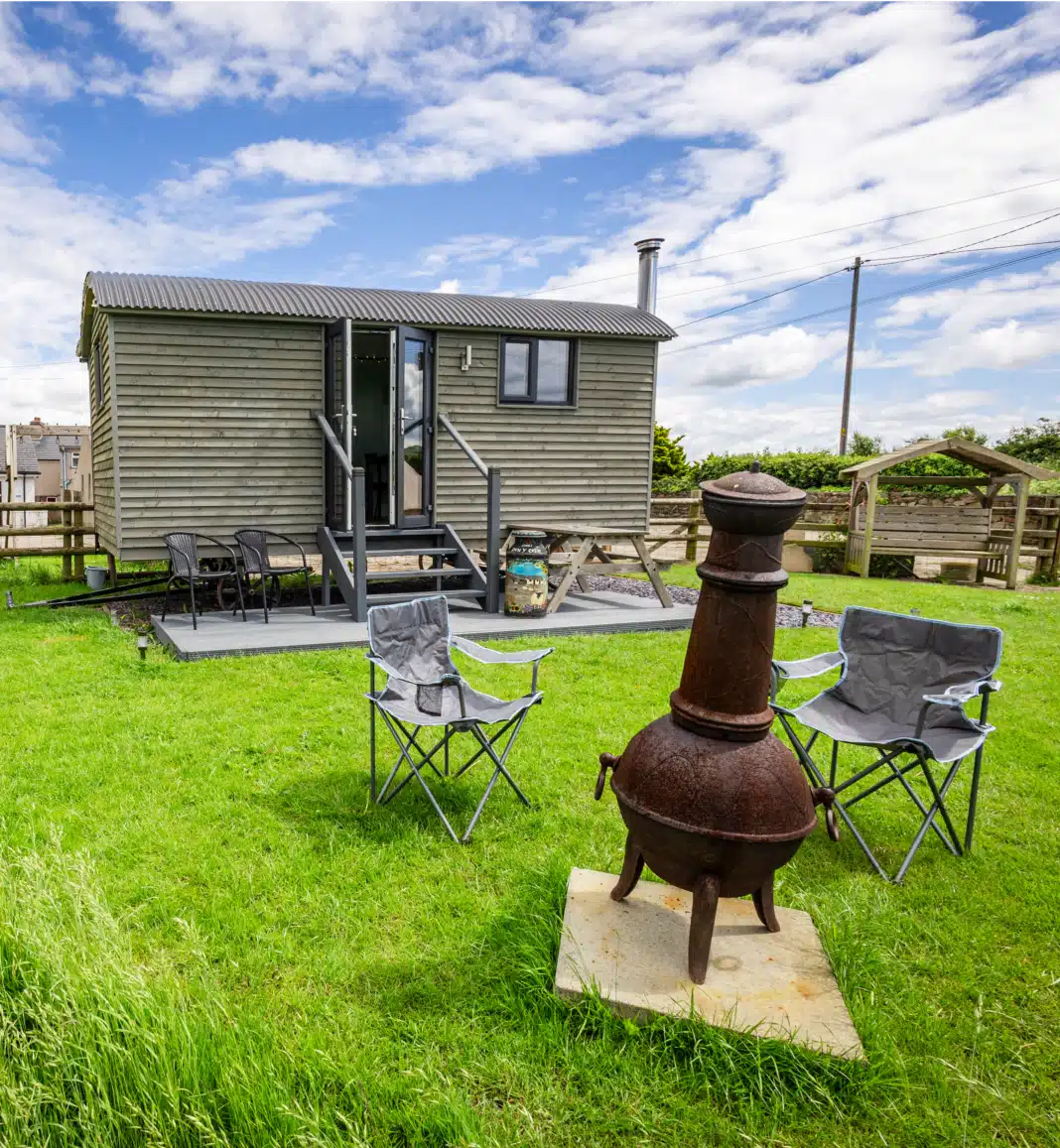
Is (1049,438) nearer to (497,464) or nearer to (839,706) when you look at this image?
(497,464)

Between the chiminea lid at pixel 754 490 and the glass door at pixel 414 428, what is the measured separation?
6.97 m

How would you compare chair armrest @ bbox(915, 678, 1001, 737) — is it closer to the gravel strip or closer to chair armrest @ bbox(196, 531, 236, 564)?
the gravel strip

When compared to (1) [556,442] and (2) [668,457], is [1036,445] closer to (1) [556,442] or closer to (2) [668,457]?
(2) [668,457]

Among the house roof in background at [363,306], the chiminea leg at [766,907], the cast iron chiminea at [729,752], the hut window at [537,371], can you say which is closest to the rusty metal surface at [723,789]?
the cast iron chiminea at [729,752]

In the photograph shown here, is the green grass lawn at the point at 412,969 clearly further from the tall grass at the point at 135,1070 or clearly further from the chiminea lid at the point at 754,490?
the chiminea lid at the point at 754,490

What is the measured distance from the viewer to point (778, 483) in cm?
228

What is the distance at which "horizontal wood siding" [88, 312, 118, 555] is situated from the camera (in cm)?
823

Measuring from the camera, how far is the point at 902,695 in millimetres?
3732

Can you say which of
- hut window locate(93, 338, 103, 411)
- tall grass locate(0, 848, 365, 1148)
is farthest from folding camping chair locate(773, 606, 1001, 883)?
hut window locate(93, 338, 103, 411)

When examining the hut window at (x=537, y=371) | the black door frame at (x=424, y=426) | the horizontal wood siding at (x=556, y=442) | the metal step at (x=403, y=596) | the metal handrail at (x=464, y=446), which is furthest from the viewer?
the hut window at (x=537, y=371)

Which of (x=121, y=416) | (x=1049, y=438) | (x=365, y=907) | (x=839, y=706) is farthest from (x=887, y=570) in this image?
(x=1049, y=438)

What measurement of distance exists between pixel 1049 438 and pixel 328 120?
91.3ft

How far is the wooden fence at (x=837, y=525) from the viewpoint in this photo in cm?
1322

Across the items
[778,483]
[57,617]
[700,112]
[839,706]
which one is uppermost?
[700,112]
